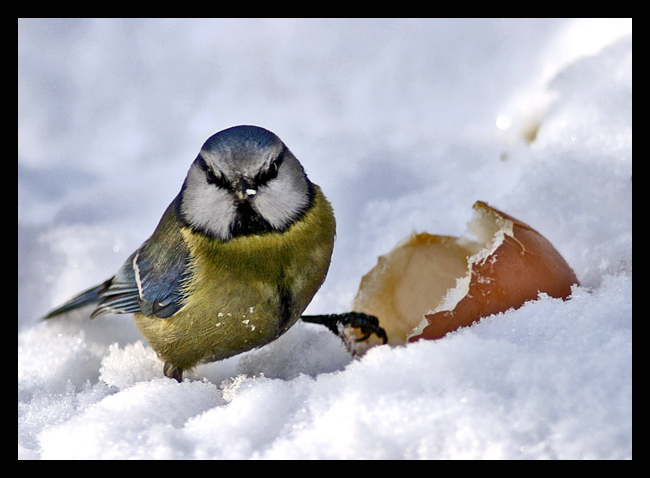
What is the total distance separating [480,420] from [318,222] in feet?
2.90

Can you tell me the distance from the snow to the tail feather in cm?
5

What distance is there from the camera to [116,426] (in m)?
1.42

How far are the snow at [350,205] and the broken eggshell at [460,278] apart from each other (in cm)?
8

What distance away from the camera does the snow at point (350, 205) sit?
1.32m

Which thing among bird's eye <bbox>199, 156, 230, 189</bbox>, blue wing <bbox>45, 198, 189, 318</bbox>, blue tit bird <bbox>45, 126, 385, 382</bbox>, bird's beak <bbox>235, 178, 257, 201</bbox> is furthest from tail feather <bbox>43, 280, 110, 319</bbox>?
bird's beak <bbox>235, 178, 257, 201</bbox>

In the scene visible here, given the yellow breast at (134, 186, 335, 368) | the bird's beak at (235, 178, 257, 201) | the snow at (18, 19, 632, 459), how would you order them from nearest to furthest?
the snow at (18, 19, 632, 459) < the bird's beak at (235, 178, 257, 201) < the yellow breast at (134, 186, 335, 368)

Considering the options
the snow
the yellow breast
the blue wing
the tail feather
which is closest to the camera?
the snow

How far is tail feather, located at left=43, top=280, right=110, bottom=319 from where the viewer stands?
2383 millimetres

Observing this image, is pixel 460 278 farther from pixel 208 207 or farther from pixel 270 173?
pixel 208 207

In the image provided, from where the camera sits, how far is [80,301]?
241 cm

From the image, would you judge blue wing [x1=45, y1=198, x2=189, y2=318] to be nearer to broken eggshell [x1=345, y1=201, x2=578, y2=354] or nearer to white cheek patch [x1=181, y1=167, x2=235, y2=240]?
white cheek patch [x1=181, y1=167, x2=235, y2=240]

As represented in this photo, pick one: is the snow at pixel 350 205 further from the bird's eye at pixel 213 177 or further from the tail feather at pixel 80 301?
the bird's eye at pixel 213 177

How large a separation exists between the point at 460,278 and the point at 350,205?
0.98 m
